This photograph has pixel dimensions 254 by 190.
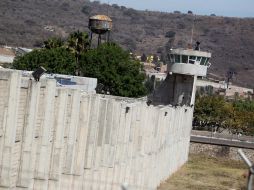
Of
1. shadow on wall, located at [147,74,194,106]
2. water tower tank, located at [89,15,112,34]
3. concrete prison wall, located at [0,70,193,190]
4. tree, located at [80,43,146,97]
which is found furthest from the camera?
water tower tank, located at [89,15,112,34]

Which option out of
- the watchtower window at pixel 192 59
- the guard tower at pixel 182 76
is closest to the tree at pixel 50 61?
the guard tower at pixel 182 76

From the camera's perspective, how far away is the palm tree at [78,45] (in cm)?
7644

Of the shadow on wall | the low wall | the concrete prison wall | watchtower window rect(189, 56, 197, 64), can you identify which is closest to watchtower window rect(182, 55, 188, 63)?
watchtower window rect(189, 56, 197, 64)

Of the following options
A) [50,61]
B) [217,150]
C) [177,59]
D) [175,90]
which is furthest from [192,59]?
[50,61]

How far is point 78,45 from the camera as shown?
7875 centimetres

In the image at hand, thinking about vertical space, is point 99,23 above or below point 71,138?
above

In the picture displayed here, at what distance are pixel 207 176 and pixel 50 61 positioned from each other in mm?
22554

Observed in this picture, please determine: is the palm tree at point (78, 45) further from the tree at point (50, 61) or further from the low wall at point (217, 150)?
the low wall at point (217, 150)

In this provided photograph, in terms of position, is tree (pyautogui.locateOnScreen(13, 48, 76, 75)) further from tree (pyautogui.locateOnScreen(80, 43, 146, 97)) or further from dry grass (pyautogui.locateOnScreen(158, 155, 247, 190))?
dry grass (pyautogui.locateOnScreen(158, 155, 247, 190))

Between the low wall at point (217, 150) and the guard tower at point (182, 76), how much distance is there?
7.33 metres

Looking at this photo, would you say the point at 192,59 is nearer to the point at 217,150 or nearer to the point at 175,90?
the point at 175,90

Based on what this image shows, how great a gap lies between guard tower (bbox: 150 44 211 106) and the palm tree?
512 inches

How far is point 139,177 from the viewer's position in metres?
37.6

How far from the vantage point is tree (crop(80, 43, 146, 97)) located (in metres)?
75.4
